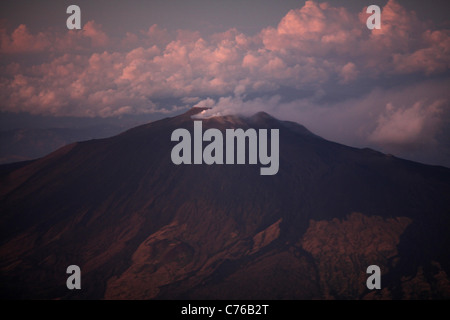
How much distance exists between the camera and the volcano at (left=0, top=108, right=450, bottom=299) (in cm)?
9050

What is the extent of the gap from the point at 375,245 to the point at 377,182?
33374 millimetres

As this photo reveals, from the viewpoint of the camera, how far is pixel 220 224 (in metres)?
113

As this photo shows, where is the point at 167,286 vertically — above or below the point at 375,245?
below

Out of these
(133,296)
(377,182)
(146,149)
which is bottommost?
(133,296)

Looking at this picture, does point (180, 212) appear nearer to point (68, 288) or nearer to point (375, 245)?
point (68, 288)

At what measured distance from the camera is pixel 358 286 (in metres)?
89.6

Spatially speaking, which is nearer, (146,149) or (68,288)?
(68,288)

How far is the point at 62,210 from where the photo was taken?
4759 inches

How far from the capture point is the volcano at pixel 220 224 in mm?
90500
